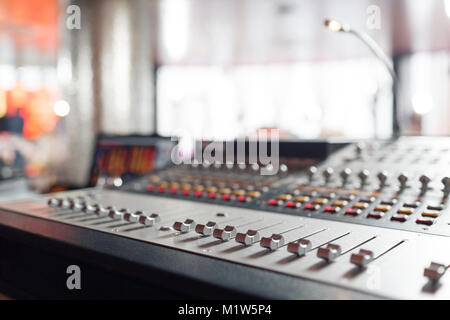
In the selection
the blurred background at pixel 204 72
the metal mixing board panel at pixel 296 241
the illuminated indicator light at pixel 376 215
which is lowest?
the metal mixing board panel at pixel 296 241

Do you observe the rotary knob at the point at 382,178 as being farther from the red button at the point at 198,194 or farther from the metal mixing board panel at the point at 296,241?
the red button at the point at 198,194

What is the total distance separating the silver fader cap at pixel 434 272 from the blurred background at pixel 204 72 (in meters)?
0.98

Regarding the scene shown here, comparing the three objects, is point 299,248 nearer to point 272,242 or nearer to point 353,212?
point 272,242

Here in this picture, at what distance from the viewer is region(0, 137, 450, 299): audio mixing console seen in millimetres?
500

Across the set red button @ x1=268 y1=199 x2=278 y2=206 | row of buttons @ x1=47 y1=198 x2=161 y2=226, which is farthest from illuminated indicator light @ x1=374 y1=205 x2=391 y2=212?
row of buttons @ x1=47 y1=198 x2=161 y2=226

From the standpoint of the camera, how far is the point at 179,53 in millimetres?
6844

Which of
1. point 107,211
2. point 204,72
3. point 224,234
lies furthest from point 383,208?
point 204,72

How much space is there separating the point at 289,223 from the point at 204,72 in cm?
879

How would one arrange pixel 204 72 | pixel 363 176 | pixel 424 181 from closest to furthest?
1. pixel 424 181
2. pixel 363 176
3. pixel 204 72

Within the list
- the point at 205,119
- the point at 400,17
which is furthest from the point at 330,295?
the point at 205,119

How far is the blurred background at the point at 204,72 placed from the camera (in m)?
2.49

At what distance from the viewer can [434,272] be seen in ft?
1.54

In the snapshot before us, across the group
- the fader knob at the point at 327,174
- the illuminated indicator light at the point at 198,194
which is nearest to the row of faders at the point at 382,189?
the fader knob at the point at 327,174

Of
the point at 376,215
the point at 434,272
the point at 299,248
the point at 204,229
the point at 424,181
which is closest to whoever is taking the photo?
the point at 434,272
